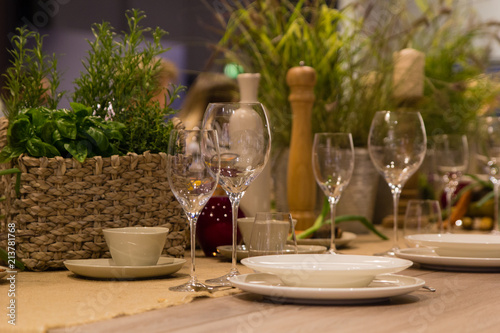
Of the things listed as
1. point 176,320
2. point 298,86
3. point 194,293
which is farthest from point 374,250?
point 176,320

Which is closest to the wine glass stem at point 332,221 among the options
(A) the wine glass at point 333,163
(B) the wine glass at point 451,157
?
(A) the wine glass at point 333,163

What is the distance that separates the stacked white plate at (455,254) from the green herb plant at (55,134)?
0.50 m

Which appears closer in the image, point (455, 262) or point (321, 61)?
point (455, 262)

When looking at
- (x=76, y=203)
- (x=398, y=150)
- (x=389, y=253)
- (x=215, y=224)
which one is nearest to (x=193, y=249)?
(x=76, y=203)

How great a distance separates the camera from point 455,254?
104cm

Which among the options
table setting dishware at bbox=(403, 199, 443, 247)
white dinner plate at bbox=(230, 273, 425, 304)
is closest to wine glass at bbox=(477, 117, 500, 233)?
table setting dishware at bbox=(403, 199, 443, 247)

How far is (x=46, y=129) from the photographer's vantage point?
100cm

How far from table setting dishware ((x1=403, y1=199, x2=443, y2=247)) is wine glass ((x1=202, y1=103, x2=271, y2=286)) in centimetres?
45

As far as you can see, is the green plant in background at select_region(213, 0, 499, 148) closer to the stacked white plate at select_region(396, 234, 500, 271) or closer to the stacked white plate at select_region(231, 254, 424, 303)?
the stacked white plate at select_region(396, 234, 500, 271)

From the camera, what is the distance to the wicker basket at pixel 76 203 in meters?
0.98

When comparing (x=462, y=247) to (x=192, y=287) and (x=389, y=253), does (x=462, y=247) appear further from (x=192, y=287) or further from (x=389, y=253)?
(x=192, y=287)

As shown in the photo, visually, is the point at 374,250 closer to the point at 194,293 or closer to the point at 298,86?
the point at 298,86

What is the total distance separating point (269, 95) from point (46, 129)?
2.60ft

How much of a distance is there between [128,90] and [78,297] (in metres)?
0.41
